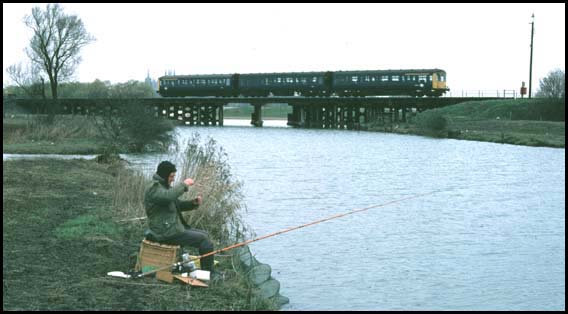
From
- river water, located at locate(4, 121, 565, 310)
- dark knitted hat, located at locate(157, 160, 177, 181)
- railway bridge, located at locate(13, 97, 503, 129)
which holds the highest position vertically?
railway bridge, located at locate(13, 97, 503, 129)

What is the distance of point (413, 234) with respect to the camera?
16672mm

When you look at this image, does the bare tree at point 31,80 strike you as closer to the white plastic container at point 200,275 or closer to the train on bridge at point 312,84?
the train on bridge at point 312,84

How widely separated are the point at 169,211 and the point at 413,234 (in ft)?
26.1

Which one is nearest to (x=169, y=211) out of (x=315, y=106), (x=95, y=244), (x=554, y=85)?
(x=95, y=244)

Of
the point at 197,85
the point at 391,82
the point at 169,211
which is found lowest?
the point at 169,211

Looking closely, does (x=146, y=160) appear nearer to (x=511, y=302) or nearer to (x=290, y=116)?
(x=511, y=302)

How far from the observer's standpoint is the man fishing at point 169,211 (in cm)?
963

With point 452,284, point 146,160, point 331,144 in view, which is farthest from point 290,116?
point 452,284

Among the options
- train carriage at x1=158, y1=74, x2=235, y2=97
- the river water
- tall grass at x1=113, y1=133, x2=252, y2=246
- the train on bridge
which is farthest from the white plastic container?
train carriage at x1=158, y1=74, x2=235, y2=97

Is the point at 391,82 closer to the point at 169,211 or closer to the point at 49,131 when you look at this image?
the point at 49,131

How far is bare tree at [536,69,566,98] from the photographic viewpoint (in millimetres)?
61125

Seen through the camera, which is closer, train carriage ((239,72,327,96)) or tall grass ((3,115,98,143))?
tall grass ((3,115,98,143))

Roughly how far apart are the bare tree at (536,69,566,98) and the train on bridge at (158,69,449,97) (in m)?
8.29

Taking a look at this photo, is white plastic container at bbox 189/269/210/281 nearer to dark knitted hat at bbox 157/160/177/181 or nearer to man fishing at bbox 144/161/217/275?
man fishing at bbox 144/161/217/275
